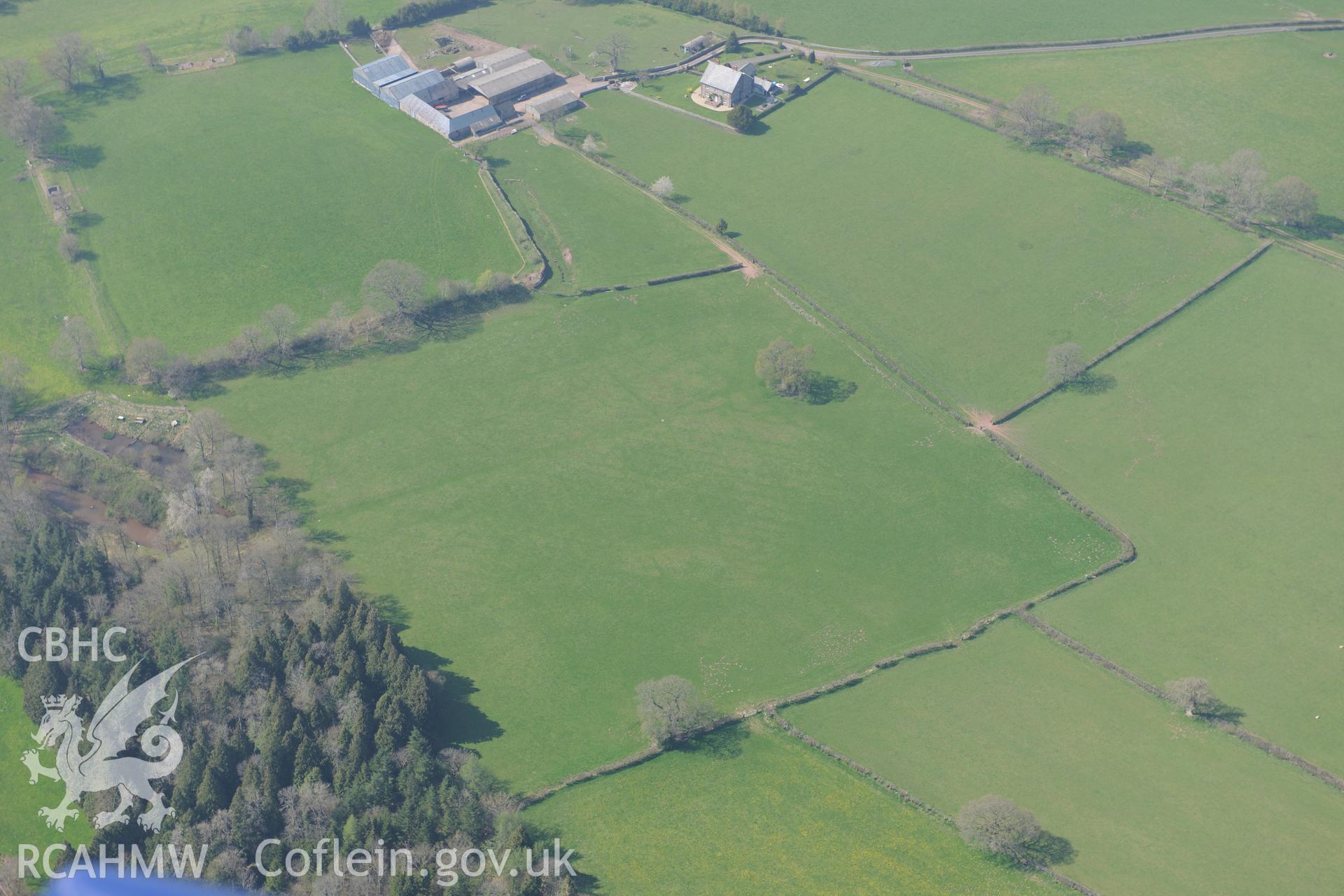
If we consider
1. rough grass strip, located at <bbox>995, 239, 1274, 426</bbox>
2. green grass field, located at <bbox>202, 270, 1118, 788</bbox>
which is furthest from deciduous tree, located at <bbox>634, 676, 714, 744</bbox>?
rough grass strip, located at <bbox>995, 239, 1274, 426</bbox>

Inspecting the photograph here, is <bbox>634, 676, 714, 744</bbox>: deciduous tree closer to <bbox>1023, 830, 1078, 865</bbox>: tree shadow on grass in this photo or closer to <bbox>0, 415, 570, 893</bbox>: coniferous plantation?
<bbox>0, 415, 570, 893</bbox>: coniferous plantation

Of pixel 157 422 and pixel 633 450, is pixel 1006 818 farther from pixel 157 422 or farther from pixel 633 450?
pixel 157 422

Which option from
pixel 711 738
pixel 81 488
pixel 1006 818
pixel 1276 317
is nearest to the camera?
pixel 1006 818

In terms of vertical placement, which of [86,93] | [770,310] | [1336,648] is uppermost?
[86,93]

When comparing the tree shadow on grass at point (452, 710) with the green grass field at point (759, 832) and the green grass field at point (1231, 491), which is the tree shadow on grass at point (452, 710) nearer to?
the green grass field at point (759, 832)

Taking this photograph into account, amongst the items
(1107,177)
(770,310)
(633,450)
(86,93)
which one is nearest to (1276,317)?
(1107,177)
